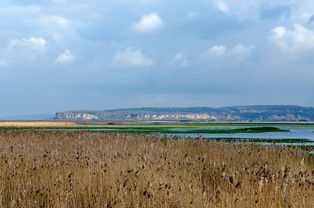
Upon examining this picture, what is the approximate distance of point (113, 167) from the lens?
34.4ft

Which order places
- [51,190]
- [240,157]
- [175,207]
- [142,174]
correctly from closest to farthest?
[175,207] → [51,190] → [142,174] → [240,157]

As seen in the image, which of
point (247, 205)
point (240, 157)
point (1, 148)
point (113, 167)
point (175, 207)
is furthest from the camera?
point (1, 148)

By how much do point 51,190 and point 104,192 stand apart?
3.50 feet

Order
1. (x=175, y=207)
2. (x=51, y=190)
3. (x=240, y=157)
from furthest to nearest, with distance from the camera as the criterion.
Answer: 1. (x=240, y=157)
2. (x=51, y=190)
3. (x=175, y=207)

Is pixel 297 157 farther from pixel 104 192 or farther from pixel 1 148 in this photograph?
pixel 1 148

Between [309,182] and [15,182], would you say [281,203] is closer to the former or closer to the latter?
[309,182]

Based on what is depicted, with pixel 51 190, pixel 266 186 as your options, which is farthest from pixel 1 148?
pixel 266 186

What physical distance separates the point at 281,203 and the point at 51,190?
445 centimetres

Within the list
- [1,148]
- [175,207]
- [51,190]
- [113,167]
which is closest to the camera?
[175,207]

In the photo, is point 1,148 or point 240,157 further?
point 1,148

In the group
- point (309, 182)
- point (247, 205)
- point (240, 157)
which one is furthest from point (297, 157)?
point (247, 205)

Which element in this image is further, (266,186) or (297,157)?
(297,157)

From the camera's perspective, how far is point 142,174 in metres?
9.33

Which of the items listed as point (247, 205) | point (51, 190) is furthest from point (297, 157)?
point (51, 190)
